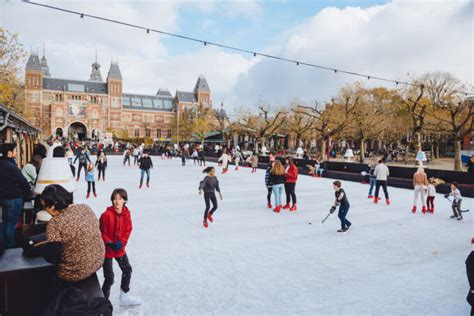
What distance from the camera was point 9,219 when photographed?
4.55 metres

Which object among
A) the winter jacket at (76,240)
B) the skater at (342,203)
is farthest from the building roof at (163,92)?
the winter jacket at (76,240)

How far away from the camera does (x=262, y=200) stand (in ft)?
32.7

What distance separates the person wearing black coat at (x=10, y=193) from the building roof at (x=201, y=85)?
80612 millimetres

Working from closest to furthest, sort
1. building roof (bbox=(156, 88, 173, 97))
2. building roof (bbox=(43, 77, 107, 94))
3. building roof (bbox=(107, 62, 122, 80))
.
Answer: building roof (bbox=(43, 77, 107, 94))
building roof (bbox=(107, 62, 122, 80))
building roof (bbox=(156, 88, 173, 97))

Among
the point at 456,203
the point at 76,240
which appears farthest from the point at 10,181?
the point at 456,203

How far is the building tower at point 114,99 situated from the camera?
7443 centimetres

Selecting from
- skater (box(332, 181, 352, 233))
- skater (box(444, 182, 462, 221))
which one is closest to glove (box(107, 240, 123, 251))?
skater (box(332, 181, 352, 233))

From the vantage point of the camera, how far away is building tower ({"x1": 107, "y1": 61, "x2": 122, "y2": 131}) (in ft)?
244

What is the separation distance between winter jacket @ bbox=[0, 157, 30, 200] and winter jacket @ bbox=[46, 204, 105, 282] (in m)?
2.43

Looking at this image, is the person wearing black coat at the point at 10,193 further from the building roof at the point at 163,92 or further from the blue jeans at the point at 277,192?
the building roof at the point at 163,92

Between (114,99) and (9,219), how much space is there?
76.2 m

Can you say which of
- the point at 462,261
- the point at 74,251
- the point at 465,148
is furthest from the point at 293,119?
the point at 74,251

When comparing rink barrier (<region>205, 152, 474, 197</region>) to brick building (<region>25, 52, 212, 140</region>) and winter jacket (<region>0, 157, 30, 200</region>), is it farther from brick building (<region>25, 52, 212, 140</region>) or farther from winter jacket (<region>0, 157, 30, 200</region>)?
brick building (<region>25, 52, 212, 140</region>)

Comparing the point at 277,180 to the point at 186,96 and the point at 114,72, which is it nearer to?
Result: the point at 114,72
